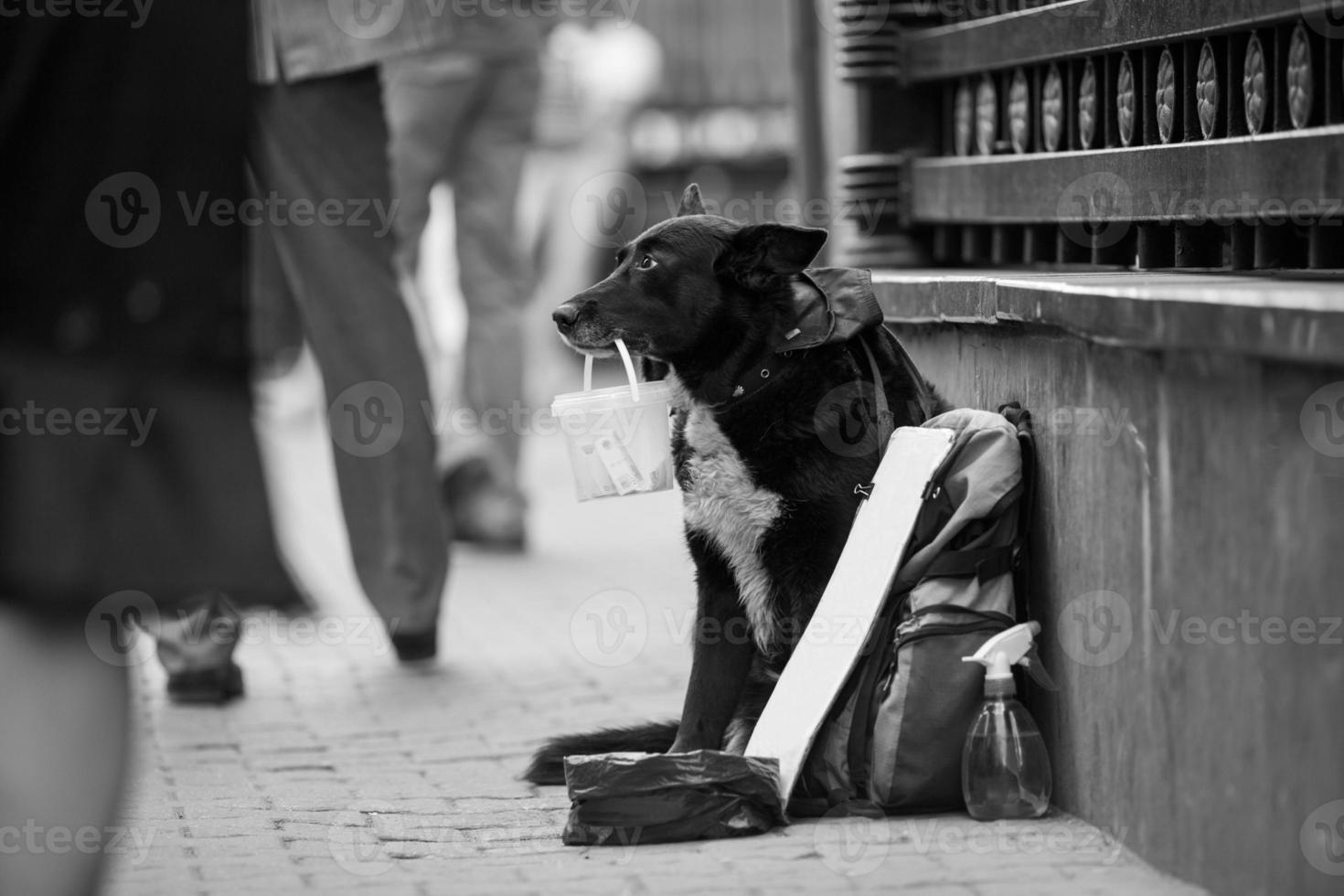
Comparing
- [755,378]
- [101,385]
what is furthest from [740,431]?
[101,385]

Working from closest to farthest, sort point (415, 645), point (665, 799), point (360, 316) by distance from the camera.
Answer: point (665, 799) → point (360, 316) → point (415, 645)

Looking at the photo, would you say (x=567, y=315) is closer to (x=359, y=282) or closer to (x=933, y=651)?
(x=933, y=651)

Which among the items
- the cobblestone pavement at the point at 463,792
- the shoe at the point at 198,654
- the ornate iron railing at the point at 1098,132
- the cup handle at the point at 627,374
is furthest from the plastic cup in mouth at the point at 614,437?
the shoe at the point at 198,654

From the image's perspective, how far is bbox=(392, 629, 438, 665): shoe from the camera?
5574 millimetres

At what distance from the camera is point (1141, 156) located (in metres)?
4.29

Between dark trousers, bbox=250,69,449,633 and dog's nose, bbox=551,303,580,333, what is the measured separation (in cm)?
141

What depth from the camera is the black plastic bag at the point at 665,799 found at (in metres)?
Result: 3.70

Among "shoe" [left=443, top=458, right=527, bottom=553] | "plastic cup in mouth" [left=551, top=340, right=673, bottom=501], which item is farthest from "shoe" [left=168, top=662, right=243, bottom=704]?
"shoe" [left=443, top=458, right=527, bottom=553]

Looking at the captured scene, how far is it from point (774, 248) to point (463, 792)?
1.31 m

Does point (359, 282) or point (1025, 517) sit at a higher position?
point (359, 282)

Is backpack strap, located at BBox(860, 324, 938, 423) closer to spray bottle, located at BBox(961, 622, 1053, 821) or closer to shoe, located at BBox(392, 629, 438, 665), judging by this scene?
spray bottle, located at BBox(961, 622, 1053, 821)

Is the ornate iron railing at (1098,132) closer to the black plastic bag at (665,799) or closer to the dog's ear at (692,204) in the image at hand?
the dog's ear at (692,204)

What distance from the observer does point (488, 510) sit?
7.87 metres

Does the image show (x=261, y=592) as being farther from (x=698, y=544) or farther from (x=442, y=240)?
(x=442, y=240)
